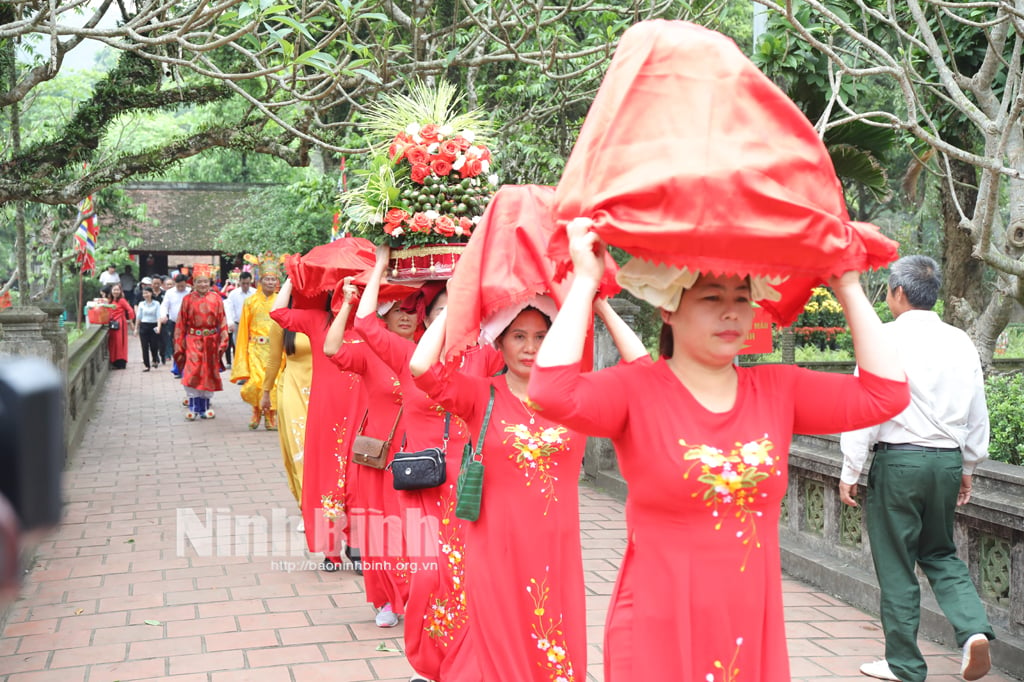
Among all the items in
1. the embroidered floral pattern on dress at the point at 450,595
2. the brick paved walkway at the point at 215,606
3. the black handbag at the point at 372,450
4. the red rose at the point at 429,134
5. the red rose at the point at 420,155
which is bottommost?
the brick paved walkway at the point at 215,606

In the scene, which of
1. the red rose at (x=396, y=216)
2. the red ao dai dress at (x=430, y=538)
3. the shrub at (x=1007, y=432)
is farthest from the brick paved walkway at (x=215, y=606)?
the red rose at (x=396, y=216)

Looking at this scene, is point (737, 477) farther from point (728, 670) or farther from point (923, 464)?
point (923, 464)

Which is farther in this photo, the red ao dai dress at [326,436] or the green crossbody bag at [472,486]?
the red ao dai dress at [326,436]

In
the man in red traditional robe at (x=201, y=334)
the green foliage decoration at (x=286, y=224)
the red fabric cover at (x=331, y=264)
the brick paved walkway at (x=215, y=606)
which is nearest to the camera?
the brick paved walkway at (x=215, y=606)

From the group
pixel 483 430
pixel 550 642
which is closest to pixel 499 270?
pixel 483 430

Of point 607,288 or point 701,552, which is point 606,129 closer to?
point 607,288

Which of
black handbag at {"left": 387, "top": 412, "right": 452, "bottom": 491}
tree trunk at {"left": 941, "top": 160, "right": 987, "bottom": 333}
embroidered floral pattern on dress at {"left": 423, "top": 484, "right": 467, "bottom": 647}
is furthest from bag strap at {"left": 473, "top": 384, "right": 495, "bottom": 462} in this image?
tree trunk at {"left": 941, "top": 160, "right": 987, "bottom": 333}

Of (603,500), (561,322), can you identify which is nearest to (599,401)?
(561,322)

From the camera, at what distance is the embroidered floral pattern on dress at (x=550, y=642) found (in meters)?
3.80

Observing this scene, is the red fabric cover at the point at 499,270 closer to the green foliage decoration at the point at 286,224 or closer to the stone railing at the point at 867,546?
the stone railing at the point at 867,546

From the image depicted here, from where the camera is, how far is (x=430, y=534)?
5.10m

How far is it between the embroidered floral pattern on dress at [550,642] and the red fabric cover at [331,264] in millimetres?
3095

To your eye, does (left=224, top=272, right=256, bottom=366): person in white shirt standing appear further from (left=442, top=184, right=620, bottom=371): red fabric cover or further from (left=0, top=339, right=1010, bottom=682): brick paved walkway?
(left=442, top=184, right=620, bottom=371): red fabric cover

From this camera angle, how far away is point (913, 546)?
4.89 metres
